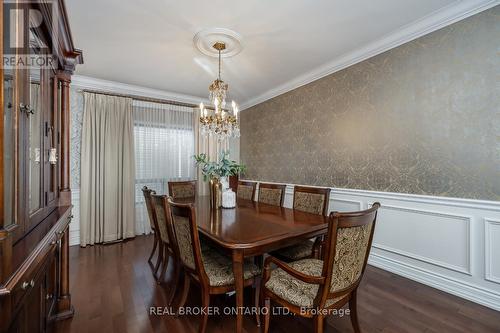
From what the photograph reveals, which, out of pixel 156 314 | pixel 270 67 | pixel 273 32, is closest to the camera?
pixel 156 314

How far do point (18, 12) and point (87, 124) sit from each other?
3.03m

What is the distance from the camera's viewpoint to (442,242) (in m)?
2.20

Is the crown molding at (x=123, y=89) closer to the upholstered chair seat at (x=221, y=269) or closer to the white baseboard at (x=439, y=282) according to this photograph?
the upholstered chair seat at (x=221, y=269)

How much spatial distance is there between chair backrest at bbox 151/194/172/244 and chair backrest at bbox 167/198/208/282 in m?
0.23

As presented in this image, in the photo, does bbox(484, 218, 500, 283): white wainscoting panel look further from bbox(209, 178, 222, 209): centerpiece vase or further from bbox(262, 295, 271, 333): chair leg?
bbox(209, 178, 222, 209): centerpiece vase

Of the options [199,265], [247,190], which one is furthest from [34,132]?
[247,190]

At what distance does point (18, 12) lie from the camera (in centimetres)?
95

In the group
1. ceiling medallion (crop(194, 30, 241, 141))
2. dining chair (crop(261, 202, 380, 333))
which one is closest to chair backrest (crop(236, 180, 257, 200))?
ceiling medallion (crop(194, 30, 241, 141))

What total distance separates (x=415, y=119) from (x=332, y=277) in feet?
6.67

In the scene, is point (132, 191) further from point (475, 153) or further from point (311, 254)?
point (475, 153)

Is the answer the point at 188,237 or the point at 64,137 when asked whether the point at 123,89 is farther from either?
the point at 188,237

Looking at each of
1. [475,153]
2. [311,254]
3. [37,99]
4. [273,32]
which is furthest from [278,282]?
[273,32]

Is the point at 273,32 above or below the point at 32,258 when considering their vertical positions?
above

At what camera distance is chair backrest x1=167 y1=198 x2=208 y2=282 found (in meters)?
1.49
